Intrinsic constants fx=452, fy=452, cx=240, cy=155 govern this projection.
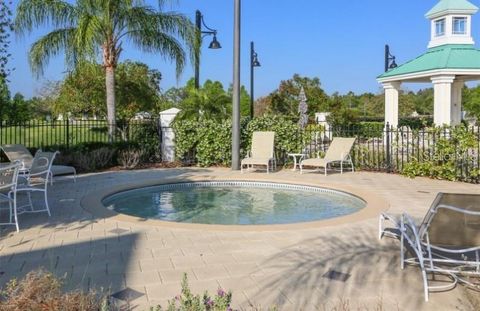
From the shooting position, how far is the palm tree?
13.5 m

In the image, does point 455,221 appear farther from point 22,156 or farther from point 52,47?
point 52,47

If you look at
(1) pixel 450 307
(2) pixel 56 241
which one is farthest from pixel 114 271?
(1) pixel 450 307

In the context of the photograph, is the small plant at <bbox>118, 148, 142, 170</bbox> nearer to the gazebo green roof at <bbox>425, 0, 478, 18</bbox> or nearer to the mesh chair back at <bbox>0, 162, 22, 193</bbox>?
the mesh chair back at <bbox>0, 162, 22, 193</bbox>

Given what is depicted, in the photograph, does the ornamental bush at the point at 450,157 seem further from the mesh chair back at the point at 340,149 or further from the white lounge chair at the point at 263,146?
the white lounge chair at the point at 263,146

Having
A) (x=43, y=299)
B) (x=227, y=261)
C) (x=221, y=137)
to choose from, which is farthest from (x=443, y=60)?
(x=43, y=299)

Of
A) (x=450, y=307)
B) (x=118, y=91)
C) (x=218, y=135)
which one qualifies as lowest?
(x=450, y=307)

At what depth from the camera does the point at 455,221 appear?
13.1 ft

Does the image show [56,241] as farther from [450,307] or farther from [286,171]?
[286,171]

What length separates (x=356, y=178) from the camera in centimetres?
1144

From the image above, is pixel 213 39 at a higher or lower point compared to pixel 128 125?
higher

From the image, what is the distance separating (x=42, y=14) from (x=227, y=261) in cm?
1227

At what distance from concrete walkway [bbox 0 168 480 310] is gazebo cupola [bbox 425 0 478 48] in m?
14.2

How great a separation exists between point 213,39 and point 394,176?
303 inches

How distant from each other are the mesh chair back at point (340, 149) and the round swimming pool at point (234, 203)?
2236 millimetres
